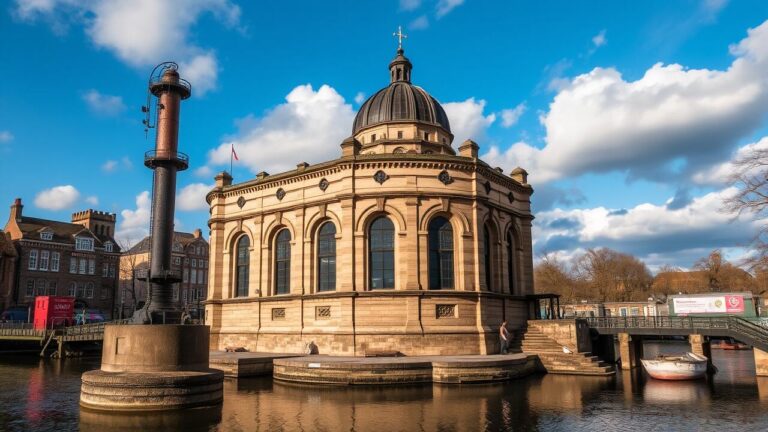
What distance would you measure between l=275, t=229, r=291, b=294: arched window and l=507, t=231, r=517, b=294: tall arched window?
542 inches

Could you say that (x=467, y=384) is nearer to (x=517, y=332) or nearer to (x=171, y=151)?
(x=517, y=332)

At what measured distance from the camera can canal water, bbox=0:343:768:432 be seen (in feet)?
53.6

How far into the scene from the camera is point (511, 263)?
122 ft

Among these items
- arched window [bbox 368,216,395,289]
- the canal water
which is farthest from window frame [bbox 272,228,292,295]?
the canal water

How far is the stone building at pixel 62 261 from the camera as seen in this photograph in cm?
6122

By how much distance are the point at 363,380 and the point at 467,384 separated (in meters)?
4.49

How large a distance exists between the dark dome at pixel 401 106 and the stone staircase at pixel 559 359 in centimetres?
1613

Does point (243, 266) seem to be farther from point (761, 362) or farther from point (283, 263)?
point (761, 362)

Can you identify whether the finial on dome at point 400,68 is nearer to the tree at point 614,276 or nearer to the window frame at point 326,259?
the window frame at point 326,259

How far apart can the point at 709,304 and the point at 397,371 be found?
918 inches

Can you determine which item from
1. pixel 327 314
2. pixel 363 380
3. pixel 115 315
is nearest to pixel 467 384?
pixel 363 380

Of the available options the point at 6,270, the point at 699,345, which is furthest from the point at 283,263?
the point at 6,270

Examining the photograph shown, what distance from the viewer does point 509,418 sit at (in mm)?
17359

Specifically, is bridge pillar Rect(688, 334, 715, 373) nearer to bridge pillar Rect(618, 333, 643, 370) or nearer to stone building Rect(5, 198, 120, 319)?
bridge pillar Rect(618, 333, 643, 370)
